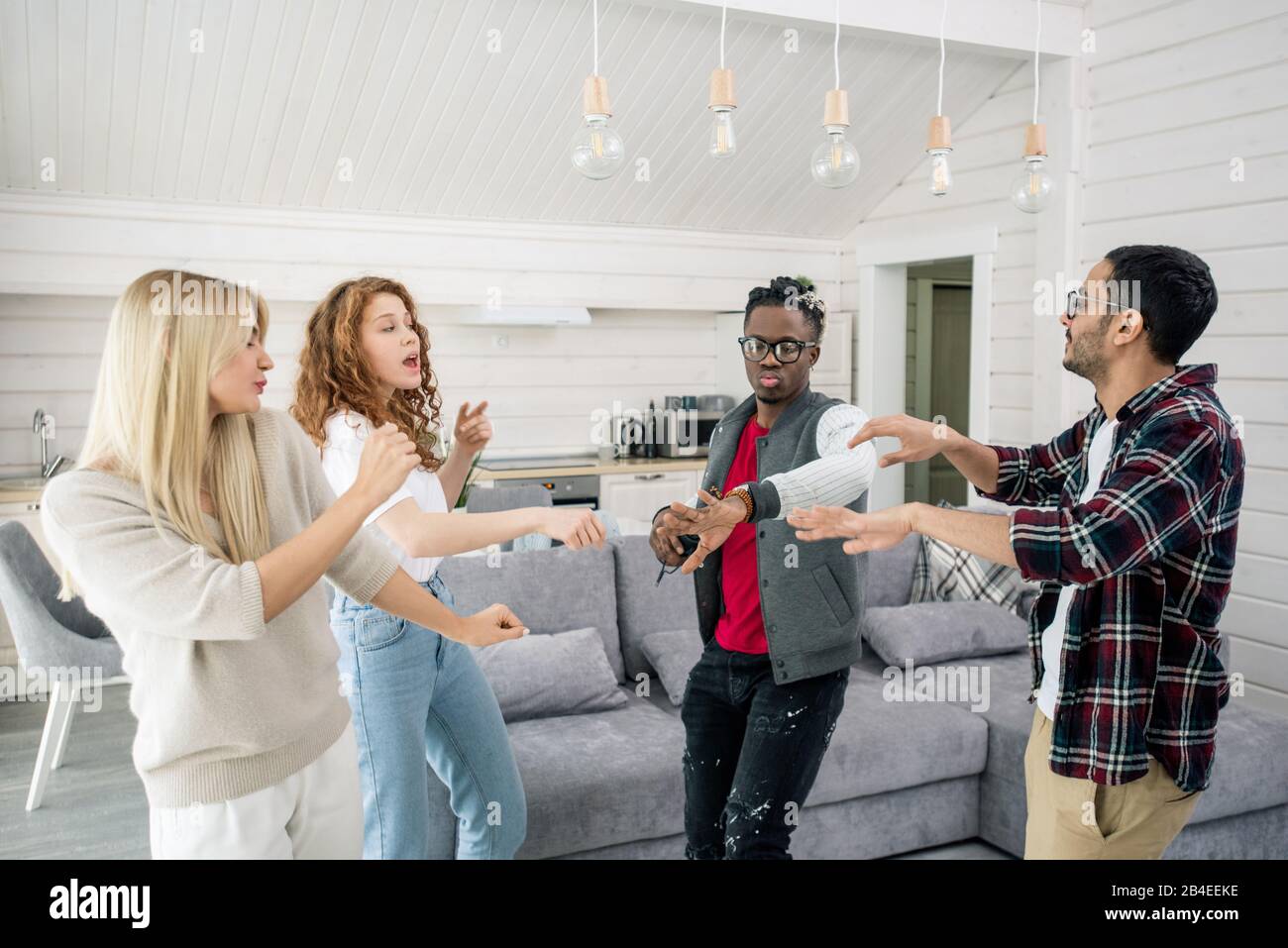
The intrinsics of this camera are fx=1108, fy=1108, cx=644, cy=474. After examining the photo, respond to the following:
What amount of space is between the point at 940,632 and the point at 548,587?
136cm

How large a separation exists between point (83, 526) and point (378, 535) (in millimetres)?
634

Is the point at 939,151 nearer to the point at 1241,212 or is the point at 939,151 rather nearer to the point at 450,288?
the point at 1241,212

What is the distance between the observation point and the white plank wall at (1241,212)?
13.8 feet

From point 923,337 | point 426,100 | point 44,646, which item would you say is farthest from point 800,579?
point 923,337

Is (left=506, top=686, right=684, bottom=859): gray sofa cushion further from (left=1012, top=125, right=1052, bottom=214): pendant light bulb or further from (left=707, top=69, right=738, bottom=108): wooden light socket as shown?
(left=1012, top=125, right=1052, bottom=214): pendant light bulb

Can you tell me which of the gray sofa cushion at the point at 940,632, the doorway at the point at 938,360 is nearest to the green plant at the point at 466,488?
the gray sofa cushion at the point at 940,632

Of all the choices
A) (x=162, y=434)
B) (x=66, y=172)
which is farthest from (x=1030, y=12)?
(x=162, y=434)

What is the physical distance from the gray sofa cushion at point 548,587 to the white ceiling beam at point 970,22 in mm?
2594

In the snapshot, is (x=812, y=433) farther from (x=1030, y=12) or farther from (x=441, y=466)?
(x=1030, y=12)

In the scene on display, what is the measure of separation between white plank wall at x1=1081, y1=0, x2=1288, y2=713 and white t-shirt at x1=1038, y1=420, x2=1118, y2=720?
113 inches

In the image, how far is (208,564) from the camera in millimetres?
1477

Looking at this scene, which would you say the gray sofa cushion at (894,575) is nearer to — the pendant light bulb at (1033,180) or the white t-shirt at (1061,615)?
the pendant light bulb at (1033,180)

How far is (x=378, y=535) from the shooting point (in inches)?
79.3

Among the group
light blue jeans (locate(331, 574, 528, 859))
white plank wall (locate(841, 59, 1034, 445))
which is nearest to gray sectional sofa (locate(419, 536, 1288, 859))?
light blue jeans (locate(331, 574, 528, 859))
